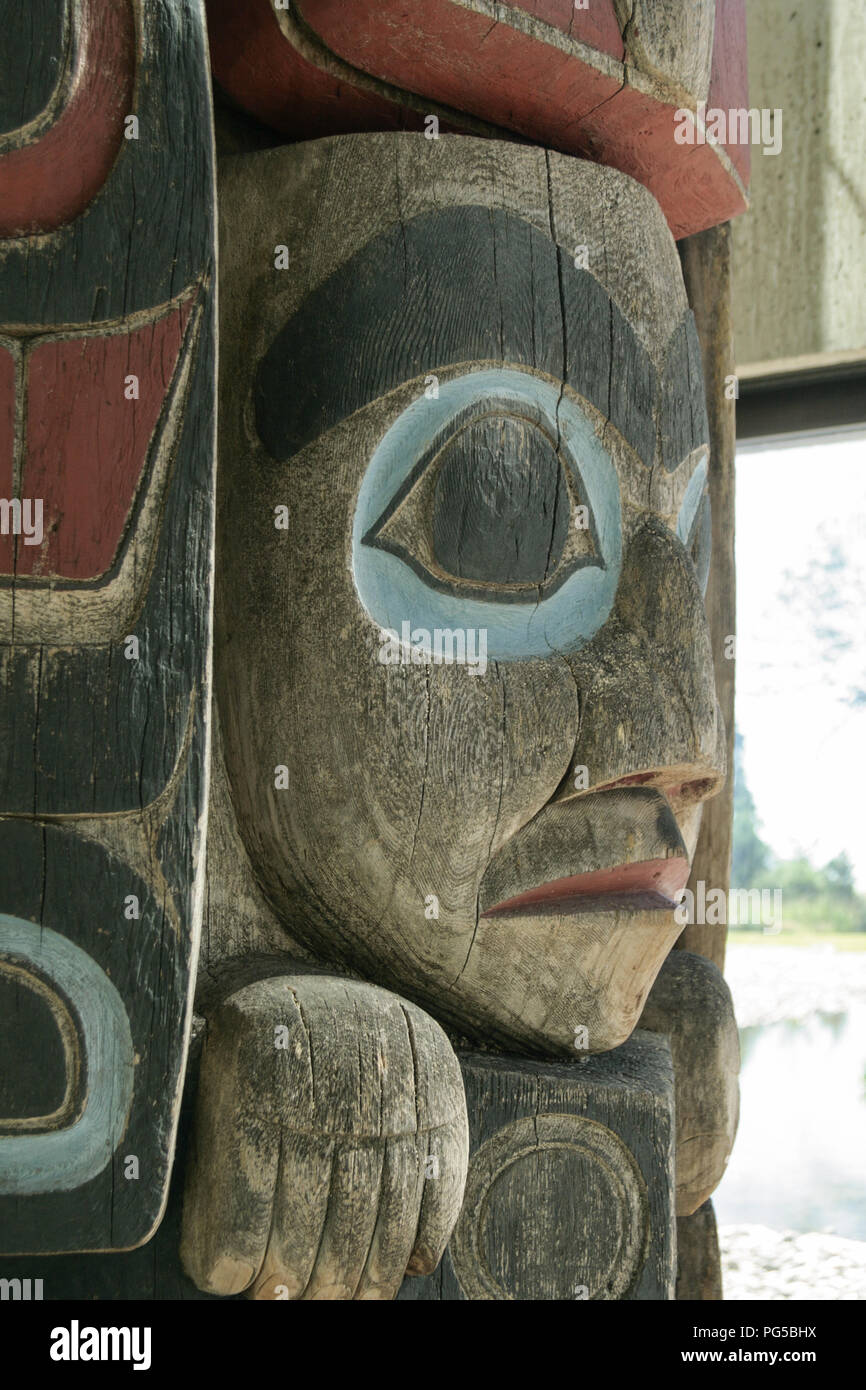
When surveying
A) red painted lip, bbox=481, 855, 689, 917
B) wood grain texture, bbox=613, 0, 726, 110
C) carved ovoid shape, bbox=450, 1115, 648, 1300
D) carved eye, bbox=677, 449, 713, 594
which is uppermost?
wood grain texture, bbox=613, 0, 726, 110

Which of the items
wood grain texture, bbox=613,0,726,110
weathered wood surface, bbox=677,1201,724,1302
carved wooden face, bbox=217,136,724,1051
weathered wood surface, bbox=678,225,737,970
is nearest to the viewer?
carved wooden face, bbox=217,136,724,1051

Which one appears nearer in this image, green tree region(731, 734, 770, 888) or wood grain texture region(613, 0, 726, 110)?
wood grain texture region(613, 0, 726, 110)

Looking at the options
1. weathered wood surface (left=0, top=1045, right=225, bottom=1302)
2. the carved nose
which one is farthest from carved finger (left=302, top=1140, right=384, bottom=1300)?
the carved nose

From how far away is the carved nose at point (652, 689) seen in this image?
1461 mm

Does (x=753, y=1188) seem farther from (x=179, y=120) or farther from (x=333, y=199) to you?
(x=179, y=120)

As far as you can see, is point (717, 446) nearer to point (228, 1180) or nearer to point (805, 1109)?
point (228, 1180)

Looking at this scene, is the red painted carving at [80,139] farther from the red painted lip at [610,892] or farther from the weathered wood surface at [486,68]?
the red painted lip at [610,892]

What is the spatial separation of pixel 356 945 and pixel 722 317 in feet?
4.67

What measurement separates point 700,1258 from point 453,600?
131 cm

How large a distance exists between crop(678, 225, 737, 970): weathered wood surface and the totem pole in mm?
665

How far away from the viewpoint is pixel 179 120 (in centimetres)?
116

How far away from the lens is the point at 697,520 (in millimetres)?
1782

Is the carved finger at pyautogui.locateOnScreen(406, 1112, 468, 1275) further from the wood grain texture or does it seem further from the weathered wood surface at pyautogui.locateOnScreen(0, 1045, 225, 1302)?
the wood grain texture

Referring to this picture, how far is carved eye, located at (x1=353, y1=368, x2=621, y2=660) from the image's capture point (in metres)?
1.44
